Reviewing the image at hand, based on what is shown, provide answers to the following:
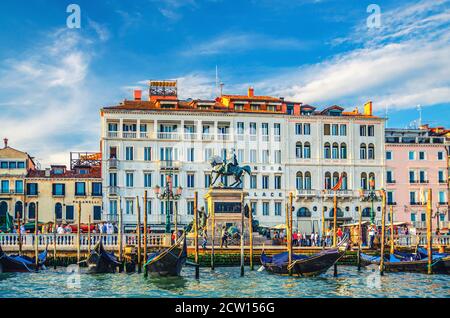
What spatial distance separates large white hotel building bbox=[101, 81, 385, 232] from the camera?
3394 cm

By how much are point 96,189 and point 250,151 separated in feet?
25.0

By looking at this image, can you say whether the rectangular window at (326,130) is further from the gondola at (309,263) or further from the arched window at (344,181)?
the gondola at (309,263)

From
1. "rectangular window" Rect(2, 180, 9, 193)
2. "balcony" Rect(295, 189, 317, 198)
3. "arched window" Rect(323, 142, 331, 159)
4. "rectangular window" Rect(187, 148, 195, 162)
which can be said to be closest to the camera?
"rectangular window" Rect(2, 180, 9, 193)

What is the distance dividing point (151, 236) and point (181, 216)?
30.9 feet

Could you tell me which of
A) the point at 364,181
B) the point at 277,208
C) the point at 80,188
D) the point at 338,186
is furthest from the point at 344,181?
the point at 80,188

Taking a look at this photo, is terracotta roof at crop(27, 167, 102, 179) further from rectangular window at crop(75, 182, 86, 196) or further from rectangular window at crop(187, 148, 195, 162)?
rectangular window at crop(187, 148, 195, 162)

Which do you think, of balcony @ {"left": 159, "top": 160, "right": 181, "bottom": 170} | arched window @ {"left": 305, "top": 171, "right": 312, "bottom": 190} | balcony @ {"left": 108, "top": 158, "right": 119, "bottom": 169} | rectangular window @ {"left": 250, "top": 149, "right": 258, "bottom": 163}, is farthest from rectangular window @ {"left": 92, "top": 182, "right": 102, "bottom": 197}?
arched window @ {"left": 305, "top": 171, "right": 312, "bottom": 190}

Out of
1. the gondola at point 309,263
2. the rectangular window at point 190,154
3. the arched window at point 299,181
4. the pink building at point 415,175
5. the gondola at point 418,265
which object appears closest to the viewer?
the gondola at point 309,263

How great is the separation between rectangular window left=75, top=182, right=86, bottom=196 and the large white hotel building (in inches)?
38.3

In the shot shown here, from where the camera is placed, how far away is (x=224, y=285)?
16.6 metres

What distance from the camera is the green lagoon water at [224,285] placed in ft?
48.2

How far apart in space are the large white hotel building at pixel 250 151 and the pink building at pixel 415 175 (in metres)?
1.24

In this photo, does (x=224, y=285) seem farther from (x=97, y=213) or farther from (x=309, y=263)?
(x=97, y=213)

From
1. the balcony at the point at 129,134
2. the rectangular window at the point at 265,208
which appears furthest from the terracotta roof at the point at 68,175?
the rectangular window at the point at 265,208
